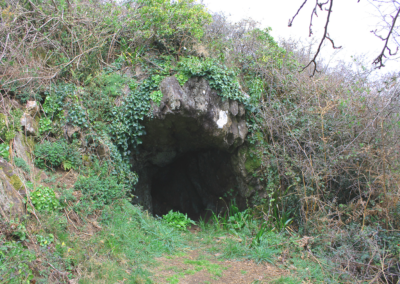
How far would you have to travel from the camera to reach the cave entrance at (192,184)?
8.56 m

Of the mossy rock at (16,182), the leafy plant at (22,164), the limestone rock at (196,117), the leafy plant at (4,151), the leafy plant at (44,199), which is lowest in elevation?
the leafy plant at (44,199)

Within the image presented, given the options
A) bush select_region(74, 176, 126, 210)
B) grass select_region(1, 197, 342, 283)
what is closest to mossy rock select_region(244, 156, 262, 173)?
grass select_region(1, 197, 342, 283)

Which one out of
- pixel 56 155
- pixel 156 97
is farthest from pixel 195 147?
pixel 56 155

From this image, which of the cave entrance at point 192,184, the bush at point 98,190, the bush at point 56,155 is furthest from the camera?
the cave entrance at point 192,184

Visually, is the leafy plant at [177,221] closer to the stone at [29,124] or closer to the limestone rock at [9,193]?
the limestone rock at [9,193]

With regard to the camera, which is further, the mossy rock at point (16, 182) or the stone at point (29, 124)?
the stone at point (29, 124)

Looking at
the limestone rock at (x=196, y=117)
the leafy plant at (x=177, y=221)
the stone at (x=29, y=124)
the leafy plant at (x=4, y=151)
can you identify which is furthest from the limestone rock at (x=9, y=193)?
the limestone rock at (x=196, y=117)

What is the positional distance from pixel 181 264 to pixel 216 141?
11.6ft

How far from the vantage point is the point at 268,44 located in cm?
838

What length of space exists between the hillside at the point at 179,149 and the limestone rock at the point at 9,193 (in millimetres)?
19

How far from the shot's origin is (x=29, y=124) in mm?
5090

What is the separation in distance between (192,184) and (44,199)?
21.3 ft

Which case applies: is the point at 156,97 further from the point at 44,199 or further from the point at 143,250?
the point at 143,250

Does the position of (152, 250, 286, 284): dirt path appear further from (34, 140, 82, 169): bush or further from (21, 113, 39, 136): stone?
(21, 113, 39, 136): stone
